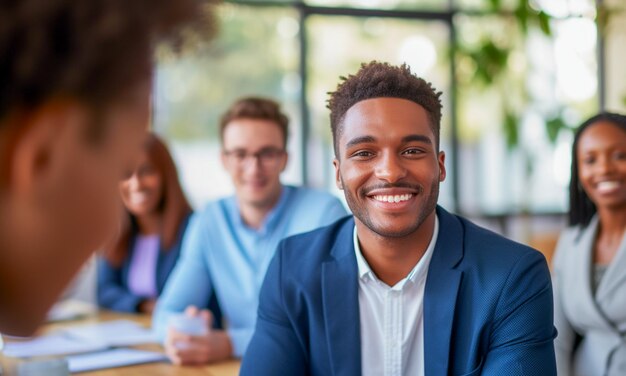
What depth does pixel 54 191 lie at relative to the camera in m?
0.67

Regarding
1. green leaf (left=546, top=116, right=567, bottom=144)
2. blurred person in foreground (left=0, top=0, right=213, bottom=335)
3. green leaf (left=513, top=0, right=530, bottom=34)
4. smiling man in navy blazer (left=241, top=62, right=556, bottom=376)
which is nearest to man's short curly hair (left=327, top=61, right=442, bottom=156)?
smiling man in navy blazer (left=241, top=62, right=556, bottom=376)

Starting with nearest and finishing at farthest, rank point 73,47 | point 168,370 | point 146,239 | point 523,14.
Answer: point 73,47
point 168,370
point 146,239
point 523,14

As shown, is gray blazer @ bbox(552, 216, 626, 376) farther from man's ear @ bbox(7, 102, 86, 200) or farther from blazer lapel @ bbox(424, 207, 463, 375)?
man's ear @ bbox(7, 102, 86, 200)

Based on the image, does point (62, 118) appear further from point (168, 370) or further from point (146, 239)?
point (146, 239)

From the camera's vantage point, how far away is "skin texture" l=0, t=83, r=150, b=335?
0.66 metres

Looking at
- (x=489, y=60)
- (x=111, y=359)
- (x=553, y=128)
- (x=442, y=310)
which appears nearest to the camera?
(x=442, y=310)

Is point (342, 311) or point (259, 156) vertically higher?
point (259, 156)

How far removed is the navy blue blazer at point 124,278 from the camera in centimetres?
311

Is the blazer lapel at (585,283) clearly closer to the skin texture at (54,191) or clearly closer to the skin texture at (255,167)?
the skin texture at (255,167)

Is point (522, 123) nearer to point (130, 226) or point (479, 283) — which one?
point (130, 226)

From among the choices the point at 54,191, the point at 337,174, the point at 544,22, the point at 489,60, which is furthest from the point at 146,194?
the point at 489,60

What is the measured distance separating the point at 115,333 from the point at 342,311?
1.24 meters

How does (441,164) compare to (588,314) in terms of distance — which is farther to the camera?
(588,314)

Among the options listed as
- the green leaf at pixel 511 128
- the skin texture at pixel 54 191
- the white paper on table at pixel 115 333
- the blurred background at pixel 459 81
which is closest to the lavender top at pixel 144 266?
the white paper on table at pixel 115 333
